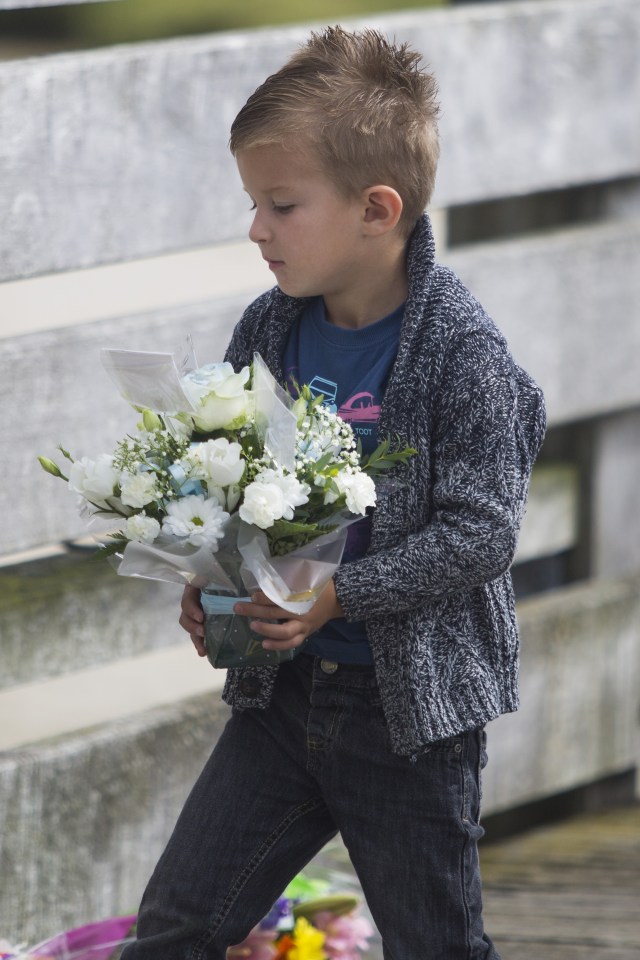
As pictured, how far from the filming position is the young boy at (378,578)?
207 centimetres

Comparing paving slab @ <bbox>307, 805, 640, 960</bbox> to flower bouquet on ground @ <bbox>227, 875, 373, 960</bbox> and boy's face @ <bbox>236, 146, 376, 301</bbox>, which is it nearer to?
flower bouquet on ground @ <bbox>227, 875, 373, 960</bbox>

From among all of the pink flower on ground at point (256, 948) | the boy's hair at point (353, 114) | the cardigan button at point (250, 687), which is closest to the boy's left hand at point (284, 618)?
the cardigan button at point (250, 687)

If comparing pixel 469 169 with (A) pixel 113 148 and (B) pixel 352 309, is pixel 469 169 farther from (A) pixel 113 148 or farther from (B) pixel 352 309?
(B) pixel 352 309

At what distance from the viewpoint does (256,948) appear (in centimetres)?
275

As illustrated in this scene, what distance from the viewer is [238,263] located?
137 inches

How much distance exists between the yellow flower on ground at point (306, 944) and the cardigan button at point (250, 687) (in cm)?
74

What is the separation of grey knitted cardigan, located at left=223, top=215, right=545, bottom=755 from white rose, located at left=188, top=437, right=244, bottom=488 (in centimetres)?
26

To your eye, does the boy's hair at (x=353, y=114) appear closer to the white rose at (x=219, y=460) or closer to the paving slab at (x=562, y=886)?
the white rose at (x=219, y=460)

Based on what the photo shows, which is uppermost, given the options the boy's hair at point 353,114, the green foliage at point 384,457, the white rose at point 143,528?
the boy's hair at point 353,114

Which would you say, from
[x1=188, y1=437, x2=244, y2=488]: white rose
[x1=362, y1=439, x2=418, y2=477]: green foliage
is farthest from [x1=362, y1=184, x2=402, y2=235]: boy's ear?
[x1=188, y1=437, x2=244, y2=488]: white rose

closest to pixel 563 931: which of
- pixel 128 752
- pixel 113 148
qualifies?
pixel 128 752

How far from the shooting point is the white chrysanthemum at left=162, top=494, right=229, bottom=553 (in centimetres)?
191

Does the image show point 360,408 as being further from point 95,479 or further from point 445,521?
point 95,479

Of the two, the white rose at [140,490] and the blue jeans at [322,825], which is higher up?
the white rose at [140,490]
